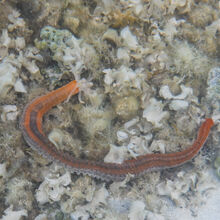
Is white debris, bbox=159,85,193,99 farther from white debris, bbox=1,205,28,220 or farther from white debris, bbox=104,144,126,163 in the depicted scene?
white debris, bbox=1,205,28,220

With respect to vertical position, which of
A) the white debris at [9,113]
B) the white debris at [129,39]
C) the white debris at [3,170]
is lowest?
the white debris at [3,170]

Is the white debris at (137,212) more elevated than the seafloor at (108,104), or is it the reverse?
the seafloor at (108,104)

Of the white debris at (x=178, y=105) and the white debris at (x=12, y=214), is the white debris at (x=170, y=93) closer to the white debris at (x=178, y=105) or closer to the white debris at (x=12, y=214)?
the white debris at (x=178, y=105)

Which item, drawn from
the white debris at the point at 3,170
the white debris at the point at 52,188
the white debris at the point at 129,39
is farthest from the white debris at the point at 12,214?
the white debris at the point at 129,39

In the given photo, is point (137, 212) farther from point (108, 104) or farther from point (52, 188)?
point (108, 104)


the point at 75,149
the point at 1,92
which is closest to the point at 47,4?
the point at 1,92
